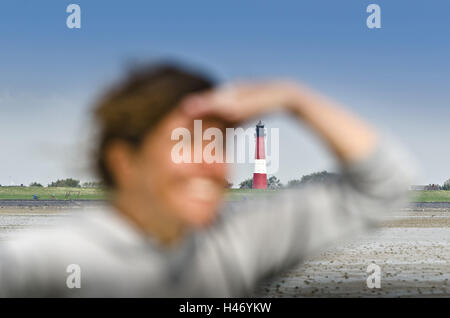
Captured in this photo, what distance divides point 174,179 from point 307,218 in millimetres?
413

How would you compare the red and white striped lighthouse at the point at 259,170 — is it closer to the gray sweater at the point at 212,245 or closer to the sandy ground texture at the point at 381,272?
the sandy ground texture at the point at 381,272

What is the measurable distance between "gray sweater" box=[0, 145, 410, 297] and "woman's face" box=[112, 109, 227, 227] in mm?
61

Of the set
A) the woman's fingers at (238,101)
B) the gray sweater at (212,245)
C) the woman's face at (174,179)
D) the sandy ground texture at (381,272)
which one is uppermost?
the woman's fingers at (238,101)

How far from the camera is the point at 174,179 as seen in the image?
150cm

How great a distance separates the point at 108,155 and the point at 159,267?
29 centimetres

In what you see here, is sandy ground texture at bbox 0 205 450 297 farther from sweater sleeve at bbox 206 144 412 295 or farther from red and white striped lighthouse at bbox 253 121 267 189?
red and white striped lighthouse at bbox 253 121 267 189

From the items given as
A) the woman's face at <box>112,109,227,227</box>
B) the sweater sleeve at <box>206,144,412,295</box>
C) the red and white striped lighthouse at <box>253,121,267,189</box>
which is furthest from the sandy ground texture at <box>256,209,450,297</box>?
the red and white striped lighthouse at <box>253,121,267,189</box>

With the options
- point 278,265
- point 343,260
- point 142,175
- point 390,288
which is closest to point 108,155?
point 142,175

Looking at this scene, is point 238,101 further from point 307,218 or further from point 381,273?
point 381,273

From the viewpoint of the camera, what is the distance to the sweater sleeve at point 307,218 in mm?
1626

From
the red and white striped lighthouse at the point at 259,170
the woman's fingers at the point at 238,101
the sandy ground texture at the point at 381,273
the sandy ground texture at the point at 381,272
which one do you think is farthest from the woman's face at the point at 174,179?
the red and white striped lighthouse at the point at 259,170

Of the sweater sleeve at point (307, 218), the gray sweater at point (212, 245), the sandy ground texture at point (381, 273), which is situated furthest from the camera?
the sandy ground texture at point (381, 273)

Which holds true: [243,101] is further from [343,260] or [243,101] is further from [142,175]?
[343,260]
